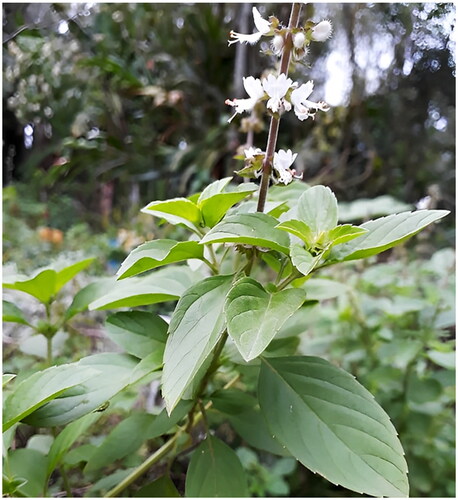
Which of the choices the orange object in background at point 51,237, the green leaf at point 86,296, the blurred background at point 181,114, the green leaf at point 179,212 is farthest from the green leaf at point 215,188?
the orange object in background at point 51,237

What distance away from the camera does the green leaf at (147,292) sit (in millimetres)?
278

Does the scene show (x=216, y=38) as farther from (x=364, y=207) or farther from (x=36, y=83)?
(x=364, y=207)

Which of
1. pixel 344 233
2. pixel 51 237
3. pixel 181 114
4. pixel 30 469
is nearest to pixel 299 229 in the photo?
pixel 344 233

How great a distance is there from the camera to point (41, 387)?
0.77ft

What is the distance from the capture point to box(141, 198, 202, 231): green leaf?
0.85 feet

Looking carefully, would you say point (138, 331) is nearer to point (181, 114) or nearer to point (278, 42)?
point (278, 42)

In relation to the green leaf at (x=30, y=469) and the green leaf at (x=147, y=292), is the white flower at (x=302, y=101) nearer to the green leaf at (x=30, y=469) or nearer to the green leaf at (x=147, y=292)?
the green leaf at (x=147, y=292)

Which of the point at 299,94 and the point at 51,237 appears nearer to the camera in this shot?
the point at 299,94

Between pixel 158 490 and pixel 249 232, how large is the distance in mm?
192

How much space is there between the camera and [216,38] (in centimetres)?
170

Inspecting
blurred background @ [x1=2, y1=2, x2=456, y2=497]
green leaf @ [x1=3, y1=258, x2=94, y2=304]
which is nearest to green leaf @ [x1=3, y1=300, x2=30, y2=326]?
green leaf @ [x1=3, y1=258, x2=94, y2=304]

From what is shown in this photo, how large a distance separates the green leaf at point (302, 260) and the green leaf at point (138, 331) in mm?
113

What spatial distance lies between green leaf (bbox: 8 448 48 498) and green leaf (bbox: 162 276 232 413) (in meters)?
0.15

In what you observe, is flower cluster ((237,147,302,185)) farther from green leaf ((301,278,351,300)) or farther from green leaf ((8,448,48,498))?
green leaf ((8,448,48,498))
